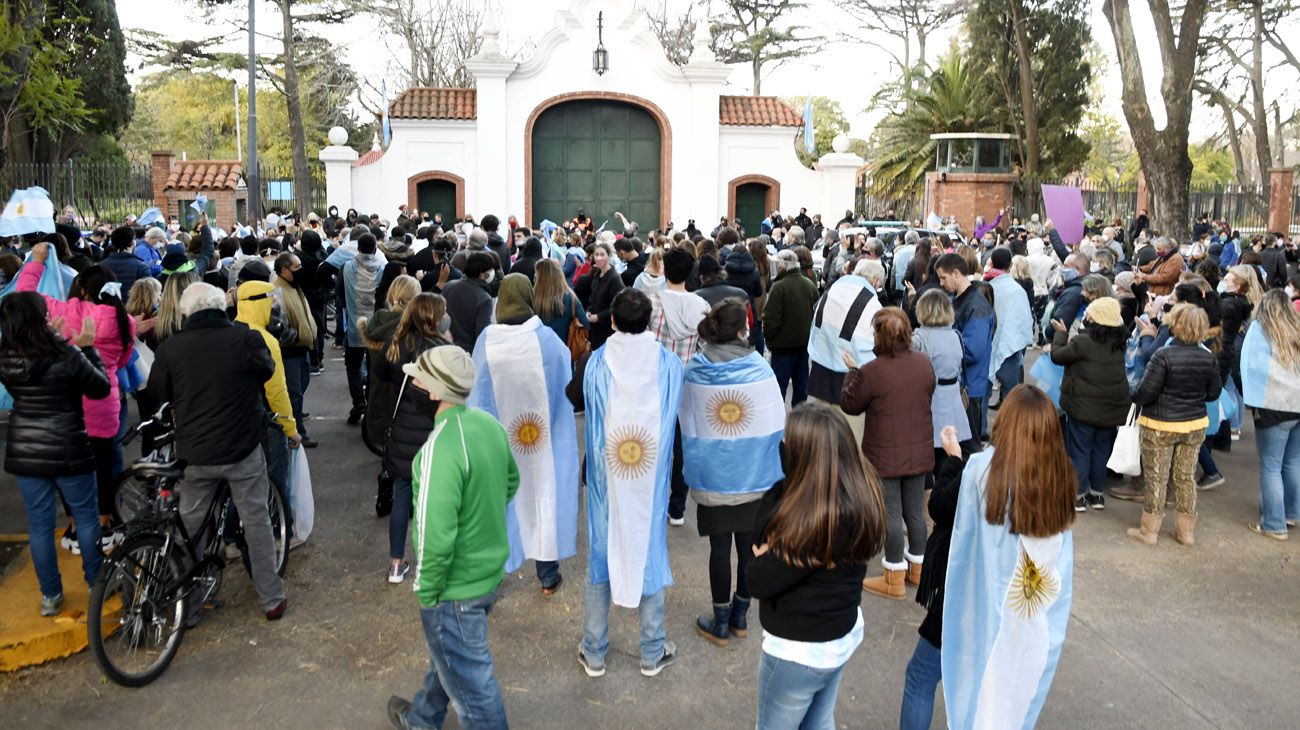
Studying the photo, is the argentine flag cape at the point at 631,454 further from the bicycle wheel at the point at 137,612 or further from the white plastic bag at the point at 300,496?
the white plastic bag at the point at 300,496

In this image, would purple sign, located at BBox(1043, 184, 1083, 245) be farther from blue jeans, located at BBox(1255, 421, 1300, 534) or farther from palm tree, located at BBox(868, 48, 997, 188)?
blue jeans, located at BBox(1255, 421, 1300, 534)

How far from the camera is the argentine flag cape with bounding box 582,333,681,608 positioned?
493cm

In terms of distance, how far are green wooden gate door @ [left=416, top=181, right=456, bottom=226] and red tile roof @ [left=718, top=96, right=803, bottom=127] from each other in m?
6.96

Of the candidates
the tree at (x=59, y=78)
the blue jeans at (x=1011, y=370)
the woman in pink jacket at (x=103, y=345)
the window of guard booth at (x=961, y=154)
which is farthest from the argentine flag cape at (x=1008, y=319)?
the window of guard booth at (x=961, y=154)

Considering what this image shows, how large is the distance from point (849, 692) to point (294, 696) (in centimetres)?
263

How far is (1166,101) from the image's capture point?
1916 cm

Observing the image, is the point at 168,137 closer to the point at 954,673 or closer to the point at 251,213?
the point at 251,213

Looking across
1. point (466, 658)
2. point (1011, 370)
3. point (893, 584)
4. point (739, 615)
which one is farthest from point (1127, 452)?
point (466, 658)

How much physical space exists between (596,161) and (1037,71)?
44.8 ft

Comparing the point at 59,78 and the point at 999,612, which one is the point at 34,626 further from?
the point at 59,78

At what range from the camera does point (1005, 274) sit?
8.99 metres

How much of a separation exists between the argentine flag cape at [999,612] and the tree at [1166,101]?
1761cm

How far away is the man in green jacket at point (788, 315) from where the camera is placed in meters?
9.04

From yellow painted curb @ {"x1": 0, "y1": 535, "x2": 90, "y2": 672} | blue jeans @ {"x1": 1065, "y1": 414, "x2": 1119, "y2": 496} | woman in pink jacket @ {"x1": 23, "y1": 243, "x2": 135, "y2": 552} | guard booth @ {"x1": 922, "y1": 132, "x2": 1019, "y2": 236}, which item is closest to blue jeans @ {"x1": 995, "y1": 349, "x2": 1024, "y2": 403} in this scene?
blue jeans @ {"x1": 1065, "y1": 414, "x2": 1119, "y2": 496}
